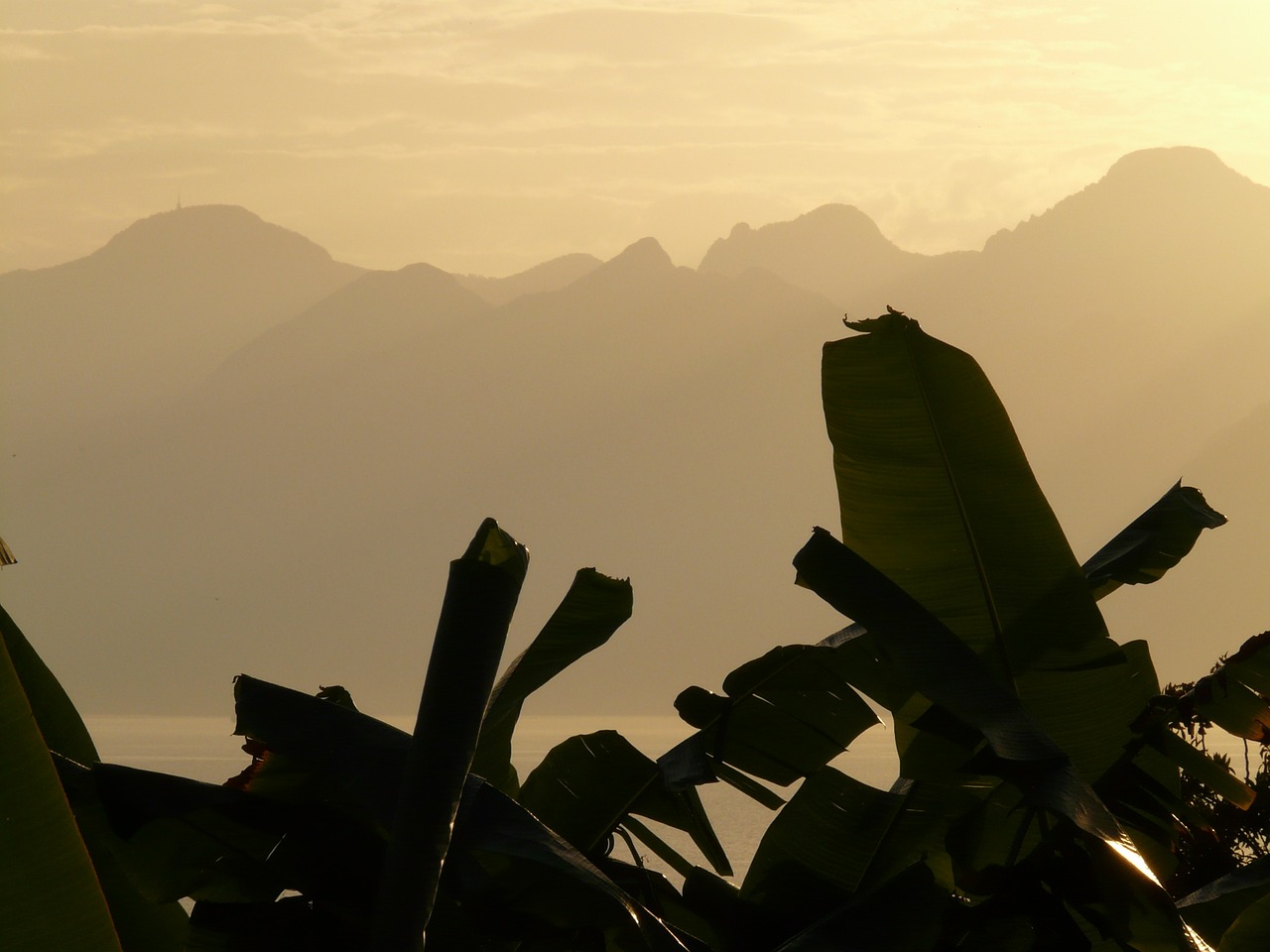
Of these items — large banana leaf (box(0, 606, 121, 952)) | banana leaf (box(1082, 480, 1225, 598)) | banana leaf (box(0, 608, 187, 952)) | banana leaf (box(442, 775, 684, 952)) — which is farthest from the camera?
banana leaf (box(1082, 480, 1225, 598))

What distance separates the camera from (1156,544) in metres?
3.95

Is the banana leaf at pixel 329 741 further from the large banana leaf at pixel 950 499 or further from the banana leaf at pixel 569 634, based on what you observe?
the large banana leaf at pixel 950 499

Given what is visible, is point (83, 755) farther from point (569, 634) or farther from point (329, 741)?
point (569, 634)

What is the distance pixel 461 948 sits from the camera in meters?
2.83

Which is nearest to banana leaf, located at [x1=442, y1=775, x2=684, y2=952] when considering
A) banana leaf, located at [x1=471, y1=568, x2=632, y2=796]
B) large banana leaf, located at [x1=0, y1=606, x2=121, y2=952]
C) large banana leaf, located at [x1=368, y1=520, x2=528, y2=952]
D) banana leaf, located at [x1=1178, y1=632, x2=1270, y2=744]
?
large banana leaf, located at [x1=368, y1=520, x2=528, y2=952]

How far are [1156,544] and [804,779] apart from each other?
133 centimetres

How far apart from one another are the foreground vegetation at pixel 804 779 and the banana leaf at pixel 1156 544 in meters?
0.01

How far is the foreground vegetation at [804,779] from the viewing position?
2.26 metres

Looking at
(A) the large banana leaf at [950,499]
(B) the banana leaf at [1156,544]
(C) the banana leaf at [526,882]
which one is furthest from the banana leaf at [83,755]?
(B) the banana leaf at [1156,544]

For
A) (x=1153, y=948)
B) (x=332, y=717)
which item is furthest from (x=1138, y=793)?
(x=332, y=717)

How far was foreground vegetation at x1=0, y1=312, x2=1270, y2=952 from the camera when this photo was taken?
2262 mm

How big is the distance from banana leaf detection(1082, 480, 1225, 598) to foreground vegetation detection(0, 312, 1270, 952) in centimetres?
1

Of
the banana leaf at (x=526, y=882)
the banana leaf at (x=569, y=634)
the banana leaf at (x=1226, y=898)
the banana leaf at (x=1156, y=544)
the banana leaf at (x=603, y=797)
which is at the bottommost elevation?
the banana leaf at (x=1226, y=898)

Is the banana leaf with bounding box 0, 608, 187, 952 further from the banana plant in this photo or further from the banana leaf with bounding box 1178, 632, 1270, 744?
the banana leaf with bounding box 1178, 632, 1270, 744
